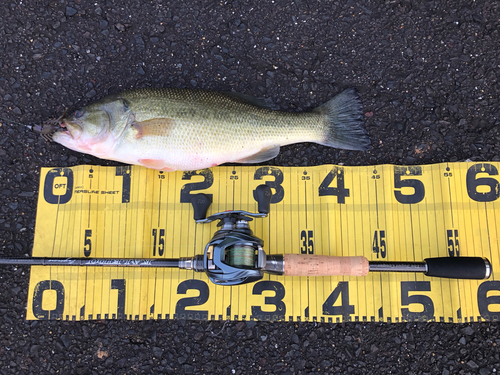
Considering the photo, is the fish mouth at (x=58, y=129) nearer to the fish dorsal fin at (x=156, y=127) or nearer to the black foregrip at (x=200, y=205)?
the fish dorsal fin at (x=156, y=127)

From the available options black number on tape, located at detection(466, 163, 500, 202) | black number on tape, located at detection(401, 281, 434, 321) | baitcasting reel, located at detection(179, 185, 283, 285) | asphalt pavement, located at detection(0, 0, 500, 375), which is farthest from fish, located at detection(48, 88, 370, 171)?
black number on tape, located at detection(401, 281, 434, 321)

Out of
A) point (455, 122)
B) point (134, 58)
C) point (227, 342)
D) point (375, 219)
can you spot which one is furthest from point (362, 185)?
point (134, 58)

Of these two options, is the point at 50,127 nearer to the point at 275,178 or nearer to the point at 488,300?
the point at 275,178

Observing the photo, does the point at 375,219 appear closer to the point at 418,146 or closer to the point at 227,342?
the point at 418,146

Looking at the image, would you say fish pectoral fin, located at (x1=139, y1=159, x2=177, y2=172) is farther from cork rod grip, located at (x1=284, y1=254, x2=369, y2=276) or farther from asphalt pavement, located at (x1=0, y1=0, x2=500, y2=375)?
cork rod grip, located at (x1=284, y1=254, x2=369, y2=276)

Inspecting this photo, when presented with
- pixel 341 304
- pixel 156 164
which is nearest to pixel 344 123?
pixel 341 304

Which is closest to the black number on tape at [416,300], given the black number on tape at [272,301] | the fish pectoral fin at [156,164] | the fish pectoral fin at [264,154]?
the black number on tape at [272,301]

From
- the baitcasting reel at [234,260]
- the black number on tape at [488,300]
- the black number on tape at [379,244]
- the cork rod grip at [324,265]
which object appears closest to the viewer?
the baitcasting reel at [234,260]
